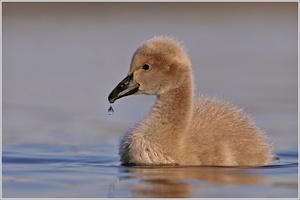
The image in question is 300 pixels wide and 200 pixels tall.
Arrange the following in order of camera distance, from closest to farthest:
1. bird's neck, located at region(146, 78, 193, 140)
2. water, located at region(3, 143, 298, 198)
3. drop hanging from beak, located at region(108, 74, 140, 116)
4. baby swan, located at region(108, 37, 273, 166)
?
water, located at region(3, 143, 298, 198) → baby swan, located at region(108, 37, 273, 166) → bird's neck, located at region(146, 78, 193, 140) → drop hanging from beak, located at region(108, 74, 140, 116)

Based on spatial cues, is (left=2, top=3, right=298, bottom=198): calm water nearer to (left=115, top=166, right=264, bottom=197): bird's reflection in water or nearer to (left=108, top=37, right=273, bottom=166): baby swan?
(left=115, top=166, right=264, bottom=197): bird's reflection in water

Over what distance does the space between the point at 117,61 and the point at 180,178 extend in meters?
9.49

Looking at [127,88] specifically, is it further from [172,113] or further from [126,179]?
[126,179]

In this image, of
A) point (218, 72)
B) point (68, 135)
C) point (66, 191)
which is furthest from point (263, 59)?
point (66, 191)

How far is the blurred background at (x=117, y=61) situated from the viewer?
40.9ft

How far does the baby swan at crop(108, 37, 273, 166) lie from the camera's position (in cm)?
941

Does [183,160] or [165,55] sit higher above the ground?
[165,55]

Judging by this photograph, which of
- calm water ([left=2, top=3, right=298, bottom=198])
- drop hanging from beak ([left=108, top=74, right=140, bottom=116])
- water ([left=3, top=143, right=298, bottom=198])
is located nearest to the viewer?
water ([left=3, top=143, right=298, bottom=198])

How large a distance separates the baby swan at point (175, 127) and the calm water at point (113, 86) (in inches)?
8.5

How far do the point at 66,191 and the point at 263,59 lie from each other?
10.8 meters

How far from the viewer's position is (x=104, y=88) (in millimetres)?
15242

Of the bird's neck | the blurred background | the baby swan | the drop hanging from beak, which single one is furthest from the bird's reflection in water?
the blurred background

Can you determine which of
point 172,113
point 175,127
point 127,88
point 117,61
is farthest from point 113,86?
point 175,127

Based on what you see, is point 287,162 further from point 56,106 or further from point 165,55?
point 56,106
